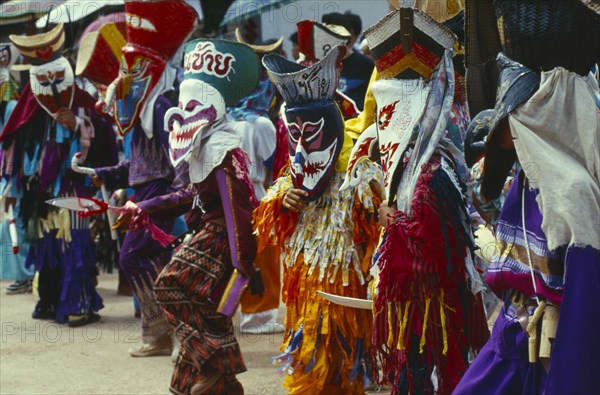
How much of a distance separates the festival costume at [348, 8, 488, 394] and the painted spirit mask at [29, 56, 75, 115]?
426 centimetres

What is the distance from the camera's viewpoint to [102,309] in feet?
27.0

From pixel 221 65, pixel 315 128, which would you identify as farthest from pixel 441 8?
pixel 221 65

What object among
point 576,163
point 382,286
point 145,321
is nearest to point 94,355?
point 145,321

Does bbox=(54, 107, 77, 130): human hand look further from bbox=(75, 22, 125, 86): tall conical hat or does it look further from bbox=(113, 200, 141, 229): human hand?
bbox=(113, 200, 141, 229): human hand

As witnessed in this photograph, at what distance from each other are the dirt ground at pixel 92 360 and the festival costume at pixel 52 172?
11.3 inches

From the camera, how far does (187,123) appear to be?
5.02 m

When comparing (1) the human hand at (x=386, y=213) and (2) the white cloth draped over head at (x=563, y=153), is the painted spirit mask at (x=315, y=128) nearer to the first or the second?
(1) the human hand at (x=386, y=213)

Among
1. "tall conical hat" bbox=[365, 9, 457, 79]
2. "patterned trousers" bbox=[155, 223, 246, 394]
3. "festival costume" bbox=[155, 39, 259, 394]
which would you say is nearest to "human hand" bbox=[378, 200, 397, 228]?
"tall conical hat" bbox=[365, 9, 457, 79]

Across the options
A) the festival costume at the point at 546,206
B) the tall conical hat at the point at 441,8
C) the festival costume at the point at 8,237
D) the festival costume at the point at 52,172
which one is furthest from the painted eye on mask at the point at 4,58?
the festival costume at the point at 546,206

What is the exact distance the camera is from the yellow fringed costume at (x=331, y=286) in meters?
4.50

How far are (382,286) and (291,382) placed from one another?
1197 mm

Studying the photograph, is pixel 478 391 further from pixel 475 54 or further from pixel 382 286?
pixel 475 54

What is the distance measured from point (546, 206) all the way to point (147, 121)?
14.1 ft

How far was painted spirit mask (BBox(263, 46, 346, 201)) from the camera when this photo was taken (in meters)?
4.53
